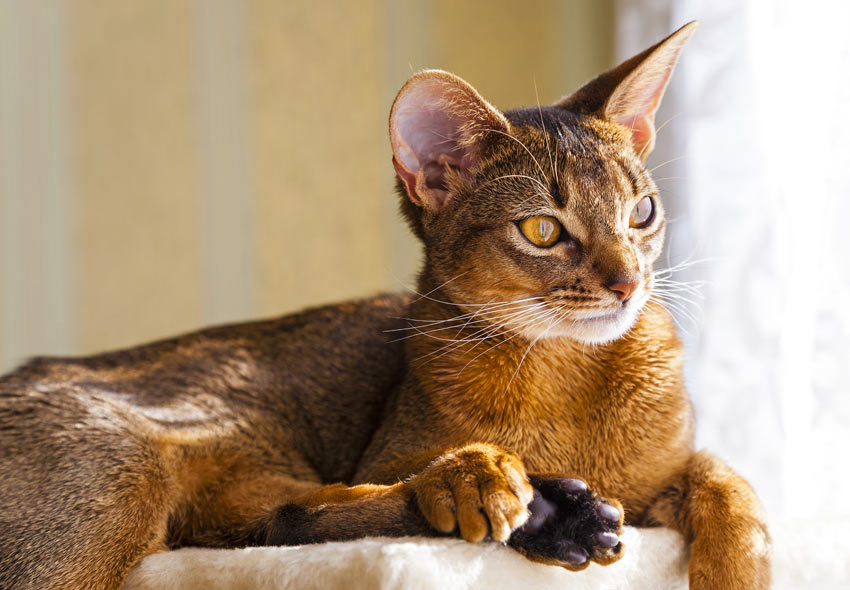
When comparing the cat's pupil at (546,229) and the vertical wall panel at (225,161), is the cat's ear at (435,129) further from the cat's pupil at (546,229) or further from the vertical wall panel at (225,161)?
the vertical wall panel at (225,161)

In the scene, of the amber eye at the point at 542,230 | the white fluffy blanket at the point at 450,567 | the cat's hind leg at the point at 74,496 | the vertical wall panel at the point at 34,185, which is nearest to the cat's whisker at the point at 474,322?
the amber eye at the point at 542,230

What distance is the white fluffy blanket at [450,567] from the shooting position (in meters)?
1.00

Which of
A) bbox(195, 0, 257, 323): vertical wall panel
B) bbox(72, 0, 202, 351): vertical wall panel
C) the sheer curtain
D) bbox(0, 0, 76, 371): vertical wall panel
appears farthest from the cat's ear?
bbox(0, 0, 76, 371): vertical wall panel

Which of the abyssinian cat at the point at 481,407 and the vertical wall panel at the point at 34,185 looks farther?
the vertical wall panel at the point at 34,185

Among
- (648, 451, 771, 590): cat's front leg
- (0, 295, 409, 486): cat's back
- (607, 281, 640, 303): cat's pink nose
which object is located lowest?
(648, 451, 771, 590): cat's front leg

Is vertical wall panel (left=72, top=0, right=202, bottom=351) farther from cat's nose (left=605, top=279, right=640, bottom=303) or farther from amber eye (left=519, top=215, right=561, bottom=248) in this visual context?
cat's nose (left=605, top=279, right=640, bottom=303)

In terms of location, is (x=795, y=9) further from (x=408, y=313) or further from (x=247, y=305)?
(x=247, y=305)

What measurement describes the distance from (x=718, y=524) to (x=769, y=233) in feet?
3.06

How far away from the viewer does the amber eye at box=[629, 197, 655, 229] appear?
1389 millimetres

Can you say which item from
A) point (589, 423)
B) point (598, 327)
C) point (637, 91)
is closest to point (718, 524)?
point (589, 423)

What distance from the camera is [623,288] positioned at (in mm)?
1236

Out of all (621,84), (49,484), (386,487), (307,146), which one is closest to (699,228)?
(621,84)

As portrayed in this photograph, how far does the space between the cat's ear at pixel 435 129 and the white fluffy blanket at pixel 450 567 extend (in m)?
0.62

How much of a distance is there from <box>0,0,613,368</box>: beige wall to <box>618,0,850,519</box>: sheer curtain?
188 cm
